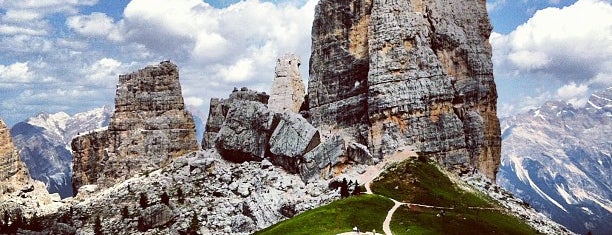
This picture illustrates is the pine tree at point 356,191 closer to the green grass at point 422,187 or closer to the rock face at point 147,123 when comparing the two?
the green grass at point 422,187

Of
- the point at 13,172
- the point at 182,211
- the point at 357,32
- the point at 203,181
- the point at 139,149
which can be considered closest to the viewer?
the point at 182,211

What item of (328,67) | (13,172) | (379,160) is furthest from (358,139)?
(13,172)

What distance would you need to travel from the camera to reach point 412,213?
3541 inches

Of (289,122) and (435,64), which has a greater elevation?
(435,64)

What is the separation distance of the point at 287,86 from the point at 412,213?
6012 cm

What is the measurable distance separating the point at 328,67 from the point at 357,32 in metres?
9.43

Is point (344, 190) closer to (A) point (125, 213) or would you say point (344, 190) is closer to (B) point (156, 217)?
(B) point (156, 217)

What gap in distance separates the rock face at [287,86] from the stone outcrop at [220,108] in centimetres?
340

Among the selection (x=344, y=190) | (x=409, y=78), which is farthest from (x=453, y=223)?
(x=409, y=78)

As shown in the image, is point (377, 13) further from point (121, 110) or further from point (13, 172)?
point (13, 172)

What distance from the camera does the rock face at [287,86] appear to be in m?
Answer: 142

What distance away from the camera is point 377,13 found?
124 metres

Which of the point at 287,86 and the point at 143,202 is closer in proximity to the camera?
the point at 143,202

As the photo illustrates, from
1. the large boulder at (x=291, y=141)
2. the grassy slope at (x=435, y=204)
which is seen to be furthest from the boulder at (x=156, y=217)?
the grassy slope at (x=435, y=204)
